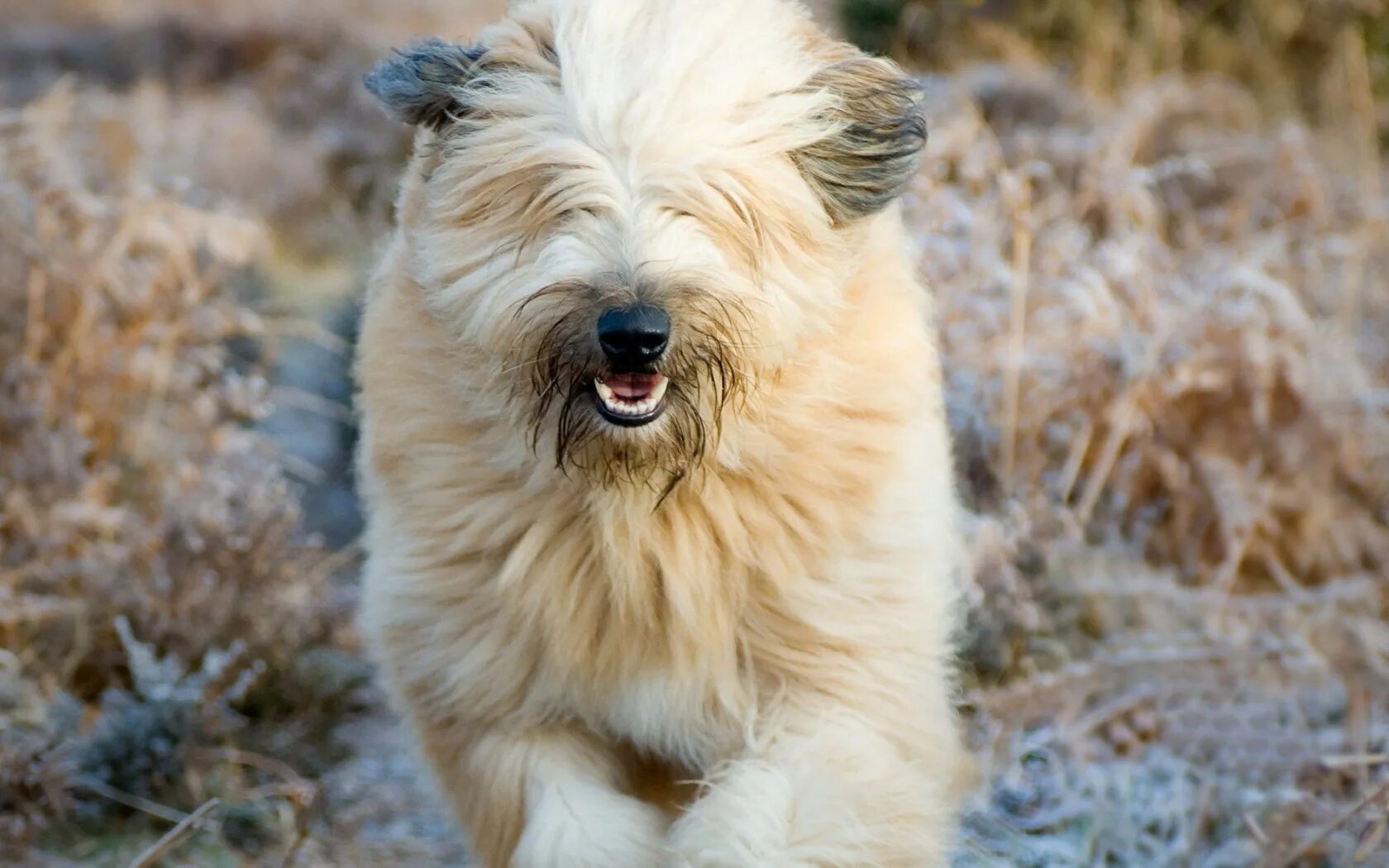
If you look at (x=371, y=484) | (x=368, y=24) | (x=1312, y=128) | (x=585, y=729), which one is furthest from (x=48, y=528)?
(x=368, y=24)

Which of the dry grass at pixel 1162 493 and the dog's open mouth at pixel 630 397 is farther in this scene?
the dry grass at pixel 1162 493

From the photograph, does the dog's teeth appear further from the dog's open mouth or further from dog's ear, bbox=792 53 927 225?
dog's ear, bbox=792 53 927 225

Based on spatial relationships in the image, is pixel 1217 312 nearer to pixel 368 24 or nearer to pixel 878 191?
pixel 878 191

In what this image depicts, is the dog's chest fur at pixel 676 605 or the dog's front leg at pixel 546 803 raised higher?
the dog's chest fur at pixel 676 605

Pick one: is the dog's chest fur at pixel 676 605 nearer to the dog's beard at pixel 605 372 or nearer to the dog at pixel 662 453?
the dog at pixel 662 453

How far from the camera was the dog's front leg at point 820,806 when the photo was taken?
286 cm

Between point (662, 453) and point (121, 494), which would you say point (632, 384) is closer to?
point (662, 453)

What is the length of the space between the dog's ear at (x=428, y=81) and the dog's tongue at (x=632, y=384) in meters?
0.69

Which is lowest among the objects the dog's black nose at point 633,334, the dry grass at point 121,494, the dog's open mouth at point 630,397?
the dry grass at point 121,494

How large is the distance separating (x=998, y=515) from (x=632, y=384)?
2.27 metres

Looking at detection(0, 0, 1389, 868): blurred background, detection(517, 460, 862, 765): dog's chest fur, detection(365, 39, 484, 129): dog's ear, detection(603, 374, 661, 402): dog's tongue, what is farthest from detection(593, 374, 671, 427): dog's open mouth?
detection(0, 0, 1389, 868): blurred background

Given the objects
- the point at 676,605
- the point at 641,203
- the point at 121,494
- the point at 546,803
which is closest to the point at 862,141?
the point at 641,203

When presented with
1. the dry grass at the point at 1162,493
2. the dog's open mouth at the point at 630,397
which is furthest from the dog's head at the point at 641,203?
the dry grass at the point at 1162,493

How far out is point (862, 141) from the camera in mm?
3195
